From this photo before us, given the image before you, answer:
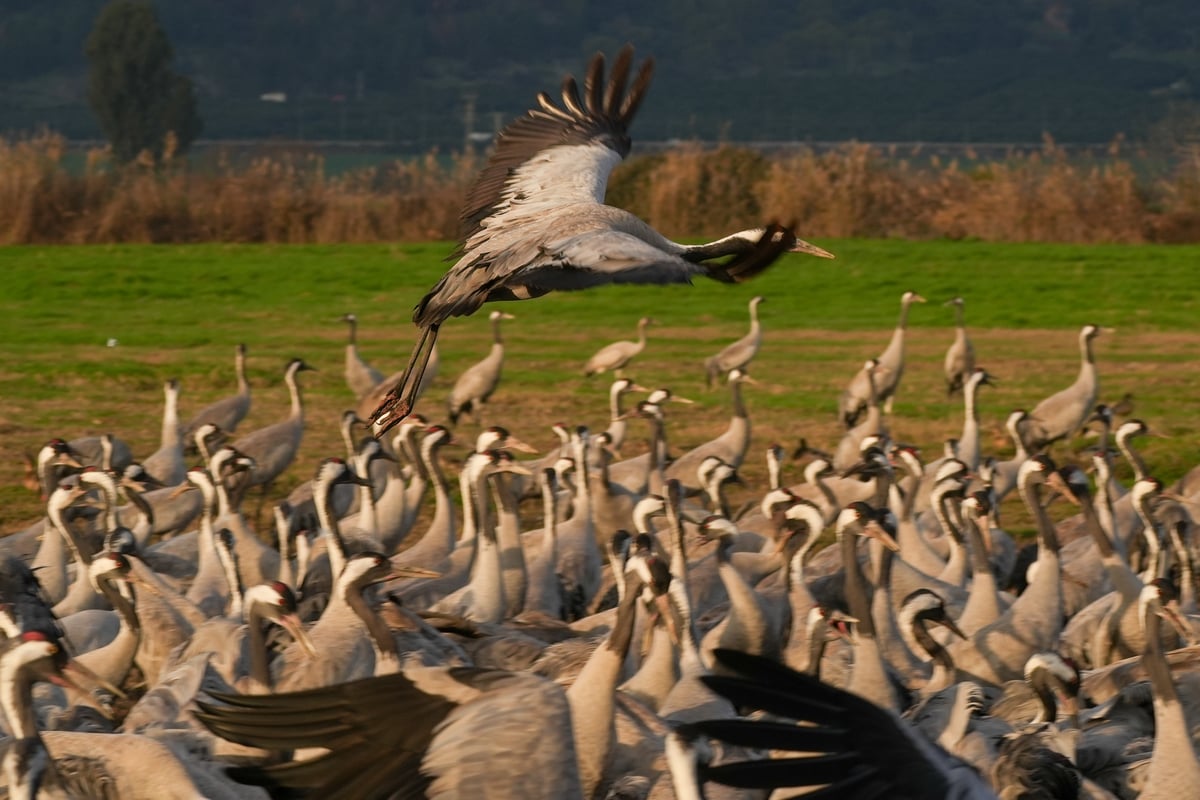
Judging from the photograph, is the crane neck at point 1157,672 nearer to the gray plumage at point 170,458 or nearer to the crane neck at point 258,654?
the crane neck at point 258,654

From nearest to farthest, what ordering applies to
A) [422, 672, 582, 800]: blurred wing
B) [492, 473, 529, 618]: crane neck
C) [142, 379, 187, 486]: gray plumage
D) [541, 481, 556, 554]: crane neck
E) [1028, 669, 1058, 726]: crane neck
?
[422, 672, 582, 800]: blurred wing
[1028, 669, 1058, 726]: crane neck
[492, 473, 529, 618]: crane neck
[541, 481, 556, 554]: crane neck
[142, 379, 187, 486]: gray plumage

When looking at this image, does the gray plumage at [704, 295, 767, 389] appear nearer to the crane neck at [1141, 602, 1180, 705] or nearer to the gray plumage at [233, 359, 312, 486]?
the gray plumage at [233, 359, 312, 486]

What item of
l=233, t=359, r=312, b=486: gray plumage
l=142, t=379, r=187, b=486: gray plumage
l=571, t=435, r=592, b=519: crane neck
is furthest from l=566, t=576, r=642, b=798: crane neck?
l=233, t=359, r=312, b=486: gray plumage

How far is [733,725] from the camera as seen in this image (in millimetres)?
3492

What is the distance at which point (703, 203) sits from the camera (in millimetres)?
23688

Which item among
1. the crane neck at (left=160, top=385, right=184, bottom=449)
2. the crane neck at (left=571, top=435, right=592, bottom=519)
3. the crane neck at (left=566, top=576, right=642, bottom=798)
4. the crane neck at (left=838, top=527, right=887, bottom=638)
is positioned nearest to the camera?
the crane neck at (left=566, top=576, right=642, bottom=798)

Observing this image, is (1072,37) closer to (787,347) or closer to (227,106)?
(227,106)

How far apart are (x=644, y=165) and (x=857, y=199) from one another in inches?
110

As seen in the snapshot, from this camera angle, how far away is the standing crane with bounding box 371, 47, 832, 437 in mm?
5602

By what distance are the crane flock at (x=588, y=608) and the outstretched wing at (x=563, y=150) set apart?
20 millimetres

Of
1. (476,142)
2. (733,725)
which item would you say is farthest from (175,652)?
(476,142)

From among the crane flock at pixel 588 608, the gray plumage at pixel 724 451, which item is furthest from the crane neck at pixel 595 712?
the gray plumage at pixel 724 451

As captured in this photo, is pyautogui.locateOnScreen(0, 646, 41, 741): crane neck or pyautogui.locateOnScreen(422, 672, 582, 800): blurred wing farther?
pyautogui.locateOnScreen(0, 646, 41, 741): crane neck

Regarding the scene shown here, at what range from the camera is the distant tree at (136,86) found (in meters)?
56.2
